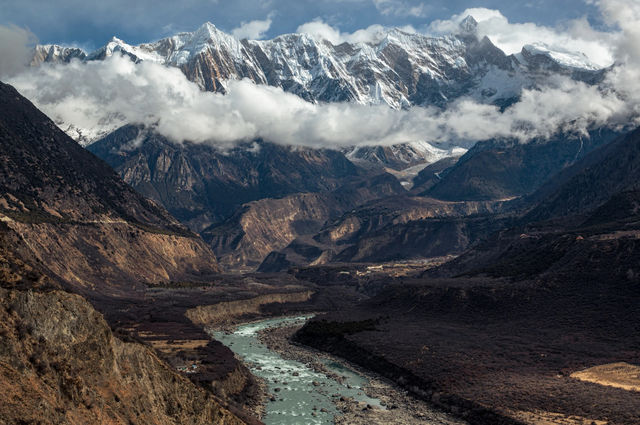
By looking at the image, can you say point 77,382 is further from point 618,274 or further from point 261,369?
point 618,274

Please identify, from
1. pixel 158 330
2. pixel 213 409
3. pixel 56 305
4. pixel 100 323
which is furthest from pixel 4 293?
pixel 158 330

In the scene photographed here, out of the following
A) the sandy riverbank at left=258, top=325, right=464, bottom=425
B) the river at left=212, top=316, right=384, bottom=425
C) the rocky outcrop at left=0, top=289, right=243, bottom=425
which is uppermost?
the rocky outcrop at left=0, top=289, right=243, bottom=425

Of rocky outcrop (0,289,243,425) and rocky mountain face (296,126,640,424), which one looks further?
rocky mountain face (296,126,640,424)

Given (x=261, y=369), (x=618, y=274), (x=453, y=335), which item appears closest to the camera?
(x=261, y=369)

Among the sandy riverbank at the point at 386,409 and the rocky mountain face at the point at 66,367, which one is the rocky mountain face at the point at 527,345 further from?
the rocky mountain face at the point at 66,367

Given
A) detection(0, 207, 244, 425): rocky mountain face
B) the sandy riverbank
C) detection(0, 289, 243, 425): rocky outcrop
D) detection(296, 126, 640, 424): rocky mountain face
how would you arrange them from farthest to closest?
the sandy riverbank, detection(296, 126, 640, 424): rocky mountain face, detection(0, 207, 244, 425): rocky mountain face, detection(0, 289, 243, 425): rocky outcrop

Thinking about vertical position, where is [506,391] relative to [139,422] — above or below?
below

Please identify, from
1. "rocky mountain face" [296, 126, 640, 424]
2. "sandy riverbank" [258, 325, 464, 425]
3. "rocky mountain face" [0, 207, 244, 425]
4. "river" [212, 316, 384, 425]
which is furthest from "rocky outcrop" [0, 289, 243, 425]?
"rocky mountain face" [296, 126, 640, 424]

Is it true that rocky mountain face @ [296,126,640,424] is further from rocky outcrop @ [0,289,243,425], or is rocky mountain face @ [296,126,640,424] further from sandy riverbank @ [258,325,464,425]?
rocky outcrop @ [0,289,243,425]
